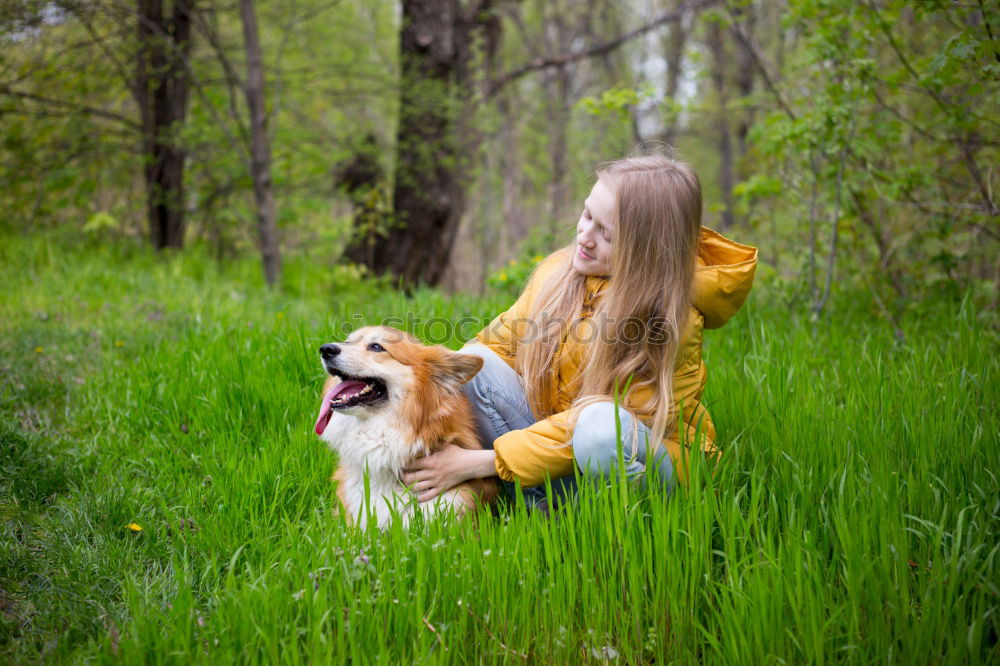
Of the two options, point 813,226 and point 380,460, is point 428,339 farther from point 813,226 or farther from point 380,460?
point 813,226

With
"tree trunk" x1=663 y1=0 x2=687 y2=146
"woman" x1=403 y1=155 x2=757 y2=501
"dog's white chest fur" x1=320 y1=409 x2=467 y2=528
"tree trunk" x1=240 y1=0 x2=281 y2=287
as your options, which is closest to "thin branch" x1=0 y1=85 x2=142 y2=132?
"tree trunk" x1=240 y1=0 x2=281 y2=287

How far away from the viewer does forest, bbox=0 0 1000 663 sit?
1875 mm

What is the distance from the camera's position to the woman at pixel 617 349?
2.33m

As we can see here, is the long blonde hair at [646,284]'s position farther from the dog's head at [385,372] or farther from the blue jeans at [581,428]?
the dog's head at [385,372]

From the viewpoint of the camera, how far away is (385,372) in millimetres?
2424

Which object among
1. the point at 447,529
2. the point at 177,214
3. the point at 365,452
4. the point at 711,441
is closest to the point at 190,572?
the point at 365,452

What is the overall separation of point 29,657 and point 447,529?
1174mm

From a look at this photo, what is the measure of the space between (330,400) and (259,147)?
4.30 meters

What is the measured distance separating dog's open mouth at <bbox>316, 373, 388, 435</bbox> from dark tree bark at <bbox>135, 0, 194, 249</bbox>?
5.42 meters

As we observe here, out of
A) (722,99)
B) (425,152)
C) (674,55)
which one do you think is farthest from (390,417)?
(722,99)

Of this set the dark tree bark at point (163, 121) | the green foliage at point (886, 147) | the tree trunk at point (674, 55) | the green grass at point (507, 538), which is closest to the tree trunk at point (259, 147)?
the dark tree bark at point (163, 121)

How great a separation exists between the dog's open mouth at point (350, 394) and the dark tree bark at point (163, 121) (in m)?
5.42

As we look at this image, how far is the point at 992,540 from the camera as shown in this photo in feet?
6.60

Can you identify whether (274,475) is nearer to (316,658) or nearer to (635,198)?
(316,658)
